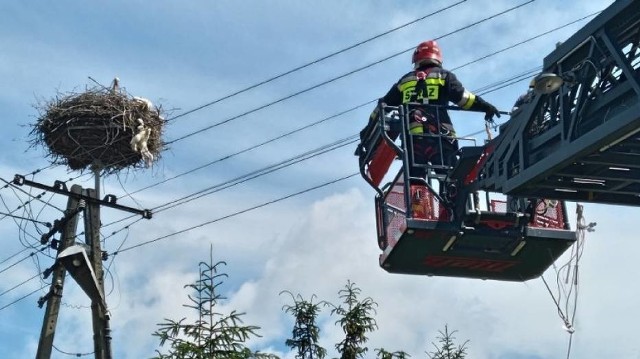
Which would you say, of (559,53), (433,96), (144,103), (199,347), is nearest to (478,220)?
(433,96)

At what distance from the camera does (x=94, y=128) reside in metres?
18.5

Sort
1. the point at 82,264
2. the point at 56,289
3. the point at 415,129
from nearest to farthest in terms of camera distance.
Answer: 1. the point at 415,129
2. the point at 82,264
3. the point at 56,289

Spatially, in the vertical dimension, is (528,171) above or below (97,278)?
below

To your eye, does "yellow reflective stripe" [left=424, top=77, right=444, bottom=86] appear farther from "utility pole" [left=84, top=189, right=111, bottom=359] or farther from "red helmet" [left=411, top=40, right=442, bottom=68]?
"utility pole" [left=84, top=189, right=111, bottom=359]

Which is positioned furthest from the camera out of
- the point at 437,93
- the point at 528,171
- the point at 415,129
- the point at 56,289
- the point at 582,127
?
the point at 56,289

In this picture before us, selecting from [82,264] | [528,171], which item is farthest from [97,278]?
[528,171]

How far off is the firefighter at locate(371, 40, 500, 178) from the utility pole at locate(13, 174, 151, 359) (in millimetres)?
4552

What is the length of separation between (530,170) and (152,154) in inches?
399

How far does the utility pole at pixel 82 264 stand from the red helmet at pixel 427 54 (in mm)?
4836

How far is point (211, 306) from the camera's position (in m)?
10.7

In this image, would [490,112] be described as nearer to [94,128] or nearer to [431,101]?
[431,101]

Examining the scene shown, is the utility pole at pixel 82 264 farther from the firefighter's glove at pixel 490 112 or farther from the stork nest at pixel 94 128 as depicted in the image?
the firefighter's glove at pixel 490 112

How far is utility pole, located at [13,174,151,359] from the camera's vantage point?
47.0ft

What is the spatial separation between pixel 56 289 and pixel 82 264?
9.77 feet
